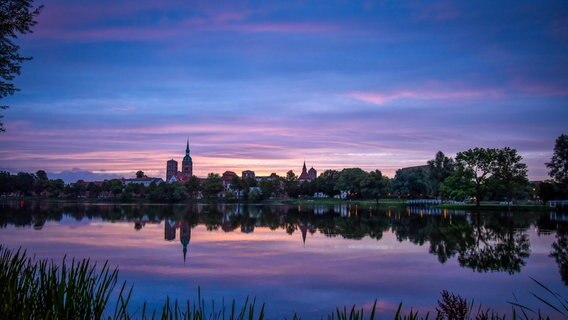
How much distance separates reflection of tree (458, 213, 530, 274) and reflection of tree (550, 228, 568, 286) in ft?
3.90

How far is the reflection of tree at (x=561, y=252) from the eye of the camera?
1797cm

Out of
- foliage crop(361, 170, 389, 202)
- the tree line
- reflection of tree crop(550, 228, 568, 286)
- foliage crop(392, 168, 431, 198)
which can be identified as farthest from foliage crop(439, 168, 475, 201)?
reflection of tree crop(550, 228, 568, 286)

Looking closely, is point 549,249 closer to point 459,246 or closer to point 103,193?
point 459,246

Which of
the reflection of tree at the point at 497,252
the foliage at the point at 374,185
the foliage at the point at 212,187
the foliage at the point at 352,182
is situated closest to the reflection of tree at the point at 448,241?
the reflection of tree at the point at 497,252

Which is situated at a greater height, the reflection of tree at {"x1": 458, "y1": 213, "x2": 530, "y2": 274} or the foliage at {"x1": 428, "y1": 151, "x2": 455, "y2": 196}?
the foliage at {"x1": 428, "y1": 151, "x2": 455, "y2": 196}

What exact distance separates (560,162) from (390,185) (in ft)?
174

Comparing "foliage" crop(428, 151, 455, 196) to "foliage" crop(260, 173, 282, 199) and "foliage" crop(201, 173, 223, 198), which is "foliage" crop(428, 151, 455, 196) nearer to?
"foliage" crop(260, 173, 282, 199)

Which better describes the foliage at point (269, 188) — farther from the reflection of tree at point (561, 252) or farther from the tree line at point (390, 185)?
the reflection of tree at point (561, 252)

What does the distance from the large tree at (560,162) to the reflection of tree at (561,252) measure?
→ 1365 inches

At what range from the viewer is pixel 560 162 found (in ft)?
204

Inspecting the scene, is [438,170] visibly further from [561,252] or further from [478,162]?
[561,252]

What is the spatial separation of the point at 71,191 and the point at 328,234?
163367 mm

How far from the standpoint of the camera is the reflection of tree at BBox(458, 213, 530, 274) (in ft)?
63.0

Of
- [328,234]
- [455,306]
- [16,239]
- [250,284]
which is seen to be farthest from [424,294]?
[16,239]
